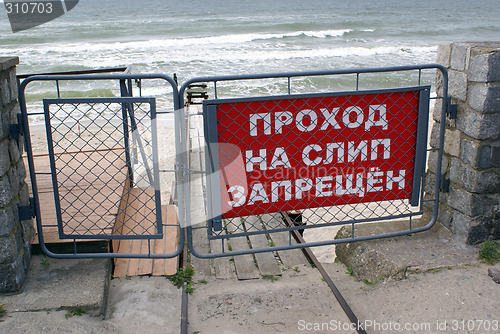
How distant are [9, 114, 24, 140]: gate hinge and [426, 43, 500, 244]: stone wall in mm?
3729

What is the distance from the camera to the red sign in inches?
151

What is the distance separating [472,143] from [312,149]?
1.56 meters

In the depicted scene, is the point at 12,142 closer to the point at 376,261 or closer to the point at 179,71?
the point at 376,261

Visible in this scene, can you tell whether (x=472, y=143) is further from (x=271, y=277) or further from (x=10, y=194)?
(x=10, y=194)

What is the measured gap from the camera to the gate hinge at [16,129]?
3.67 m

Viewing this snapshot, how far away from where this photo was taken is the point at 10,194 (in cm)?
363

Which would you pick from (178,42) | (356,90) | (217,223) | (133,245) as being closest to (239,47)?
(178,42)

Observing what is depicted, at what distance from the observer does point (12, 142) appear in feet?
12.2

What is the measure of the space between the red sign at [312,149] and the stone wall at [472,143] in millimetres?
575

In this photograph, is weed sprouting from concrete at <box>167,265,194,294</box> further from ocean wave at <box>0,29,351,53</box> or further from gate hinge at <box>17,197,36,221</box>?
ocean wave at <box>0,29,351,53</box>

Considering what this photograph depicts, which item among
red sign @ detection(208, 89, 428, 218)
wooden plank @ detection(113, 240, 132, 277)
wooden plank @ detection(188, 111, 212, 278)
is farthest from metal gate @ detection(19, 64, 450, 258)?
wooden plank @ detection(188, 111, 212, 278)

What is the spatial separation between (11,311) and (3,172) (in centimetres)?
107

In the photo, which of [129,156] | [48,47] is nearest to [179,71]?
[48,47]

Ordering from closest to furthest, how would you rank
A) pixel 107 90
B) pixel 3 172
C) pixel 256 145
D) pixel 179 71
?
pixel 3 172 → pixel 256 145 → pixel 107 90 → pixel 179 71
